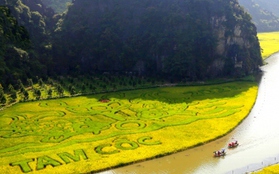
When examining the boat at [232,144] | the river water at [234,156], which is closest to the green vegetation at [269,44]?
the river water at [234,156]

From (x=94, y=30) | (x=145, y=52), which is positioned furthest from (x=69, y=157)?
(x=94, y=30)

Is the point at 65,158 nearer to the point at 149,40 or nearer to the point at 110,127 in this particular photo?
the point at 110,127

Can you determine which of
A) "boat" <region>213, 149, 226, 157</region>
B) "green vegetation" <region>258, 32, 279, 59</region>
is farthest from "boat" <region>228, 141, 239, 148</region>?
"green vegetation" <region>258, 32, 279, 59</region>

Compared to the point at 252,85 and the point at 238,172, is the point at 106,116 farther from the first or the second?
the point at 252,85

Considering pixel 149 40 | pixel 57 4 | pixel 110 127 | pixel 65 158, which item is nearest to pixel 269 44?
pixel 149 40

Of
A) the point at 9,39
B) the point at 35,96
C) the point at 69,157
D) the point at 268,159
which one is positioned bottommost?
the point at 268,159

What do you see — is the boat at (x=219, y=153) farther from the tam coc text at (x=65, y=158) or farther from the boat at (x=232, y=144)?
the tam coc text at (x=65, y=158)

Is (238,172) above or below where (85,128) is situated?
below

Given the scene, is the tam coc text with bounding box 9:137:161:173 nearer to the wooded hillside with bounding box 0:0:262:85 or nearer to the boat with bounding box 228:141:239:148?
the boat with bounding box 228:141:239:148
